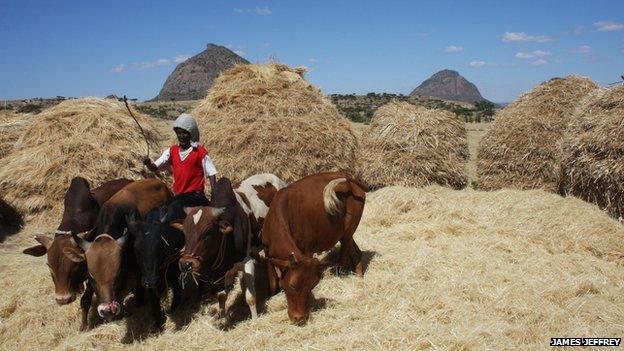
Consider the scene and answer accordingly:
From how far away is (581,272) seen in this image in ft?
20.0

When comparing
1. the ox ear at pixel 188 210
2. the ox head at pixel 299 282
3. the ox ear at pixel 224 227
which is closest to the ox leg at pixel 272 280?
the ox head at pixel 299 282

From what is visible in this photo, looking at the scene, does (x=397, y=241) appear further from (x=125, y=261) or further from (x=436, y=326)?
(x=125, y=261)

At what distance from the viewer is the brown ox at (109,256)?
4461 millimetres

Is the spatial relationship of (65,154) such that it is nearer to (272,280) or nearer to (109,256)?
(109,256)

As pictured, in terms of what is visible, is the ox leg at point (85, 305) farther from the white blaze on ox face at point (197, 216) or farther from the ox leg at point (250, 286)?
the ox leg at point (250, 286)

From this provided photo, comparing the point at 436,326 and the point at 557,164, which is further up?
the point at 557,164

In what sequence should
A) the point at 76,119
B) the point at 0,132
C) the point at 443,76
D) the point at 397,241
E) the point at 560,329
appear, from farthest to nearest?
the point at 443,76
the point at 0,132
the point at 76,119
the point at 397,241
the point at 560,329

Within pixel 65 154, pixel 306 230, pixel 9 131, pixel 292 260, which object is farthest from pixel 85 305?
pixel 9 131

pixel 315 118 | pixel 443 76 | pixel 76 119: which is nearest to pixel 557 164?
pixel 315 118

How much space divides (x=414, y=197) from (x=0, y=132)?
987cm

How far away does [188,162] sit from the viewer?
607 cm

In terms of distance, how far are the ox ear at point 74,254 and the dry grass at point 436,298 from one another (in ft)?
2.79

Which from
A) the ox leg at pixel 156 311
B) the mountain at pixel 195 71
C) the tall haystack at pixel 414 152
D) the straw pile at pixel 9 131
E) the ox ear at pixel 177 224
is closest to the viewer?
the ox ear at pixel 177 224

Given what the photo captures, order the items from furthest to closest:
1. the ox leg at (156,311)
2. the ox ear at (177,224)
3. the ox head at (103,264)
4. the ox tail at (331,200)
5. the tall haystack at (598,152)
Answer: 1. the tall haystack at (598,152)
2. the ox tail at (331,200)
3. the ox leg at (156,311)
4. the ox ear at (177,224)
5. the ox head at (103,264)
